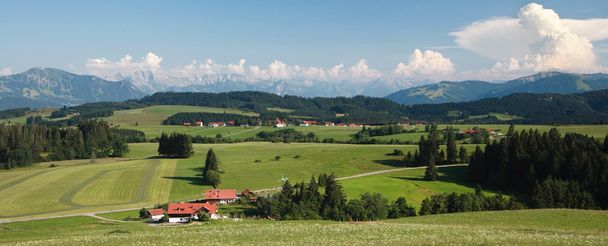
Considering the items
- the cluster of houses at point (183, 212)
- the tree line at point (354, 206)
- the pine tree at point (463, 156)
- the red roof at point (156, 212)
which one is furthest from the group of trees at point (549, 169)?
the red roof at point (156, 212)

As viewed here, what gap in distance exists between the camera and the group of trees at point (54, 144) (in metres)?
140

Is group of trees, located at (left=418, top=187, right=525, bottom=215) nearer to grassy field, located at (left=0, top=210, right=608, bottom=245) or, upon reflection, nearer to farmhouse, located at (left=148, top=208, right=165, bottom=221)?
grassy field, located at (left=0, top=210, right=608, bottom=245)

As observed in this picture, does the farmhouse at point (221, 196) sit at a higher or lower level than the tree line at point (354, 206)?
lower

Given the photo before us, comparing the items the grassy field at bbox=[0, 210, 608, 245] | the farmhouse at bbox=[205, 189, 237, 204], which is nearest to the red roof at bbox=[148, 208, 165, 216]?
the farmhouse at bbox=[205, 189, 237, 204]

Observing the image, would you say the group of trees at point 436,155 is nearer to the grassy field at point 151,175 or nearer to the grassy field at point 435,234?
the grassy field at point 151,175

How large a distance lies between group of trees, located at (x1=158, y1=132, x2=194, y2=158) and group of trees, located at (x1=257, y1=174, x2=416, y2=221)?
7151 cm

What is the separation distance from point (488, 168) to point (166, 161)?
88.0 metres

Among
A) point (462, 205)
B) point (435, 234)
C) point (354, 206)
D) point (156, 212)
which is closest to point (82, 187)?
point (156, 212)

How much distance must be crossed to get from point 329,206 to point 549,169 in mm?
48356

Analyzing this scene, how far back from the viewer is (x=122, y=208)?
85.4 metres

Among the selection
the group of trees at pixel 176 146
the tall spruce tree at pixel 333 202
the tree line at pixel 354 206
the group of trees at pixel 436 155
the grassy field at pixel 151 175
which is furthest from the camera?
the group of trees at pixel 176 146

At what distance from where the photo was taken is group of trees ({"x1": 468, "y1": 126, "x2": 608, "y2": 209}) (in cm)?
7919

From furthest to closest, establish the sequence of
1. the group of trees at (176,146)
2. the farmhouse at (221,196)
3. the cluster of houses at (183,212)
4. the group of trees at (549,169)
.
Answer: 1. the group of trees at (176,146)
2. the farmhouse at (221,196)
3. the group of trees at (549,169)
4. the cluster of houses at (183,212)

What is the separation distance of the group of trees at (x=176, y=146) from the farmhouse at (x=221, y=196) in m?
56.9
